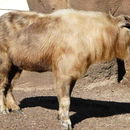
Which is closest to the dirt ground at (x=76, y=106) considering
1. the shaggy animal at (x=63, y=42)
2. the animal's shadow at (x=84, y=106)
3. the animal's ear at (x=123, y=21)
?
the animal's shadow at (x=84, y=106)

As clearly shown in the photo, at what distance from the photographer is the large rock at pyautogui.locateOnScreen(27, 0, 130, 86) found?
880 cm

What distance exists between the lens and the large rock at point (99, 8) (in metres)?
8.80

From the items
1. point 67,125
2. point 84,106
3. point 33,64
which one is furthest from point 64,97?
point 84,106

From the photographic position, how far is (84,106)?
7.90 metres

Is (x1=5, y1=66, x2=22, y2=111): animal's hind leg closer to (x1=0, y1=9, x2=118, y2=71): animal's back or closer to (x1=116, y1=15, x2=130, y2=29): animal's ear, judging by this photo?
(x1=0, y1=9, x2=118, y2=71): animal's back

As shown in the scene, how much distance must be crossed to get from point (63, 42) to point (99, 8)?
101 inches

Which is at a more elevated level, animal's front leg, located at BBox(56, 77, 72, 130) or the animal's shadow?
animal's front leg, located at BBox(56, 77, 72, 130)

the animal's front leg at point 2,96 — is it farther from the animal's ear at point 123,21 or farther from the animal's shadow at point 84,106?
the animal's ear at point 123,21

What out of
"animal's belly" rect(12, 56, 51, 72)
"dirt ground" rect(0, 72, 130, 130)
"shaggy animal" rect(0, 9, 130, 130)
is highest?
"shaggy animal" rect(0, 9, 130, 130)

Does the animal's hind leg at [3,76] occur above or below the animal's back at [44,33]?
below

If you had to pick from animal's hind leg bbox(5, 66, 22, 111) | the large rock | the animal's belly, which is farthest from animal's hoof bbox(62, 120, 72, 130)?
the large rock

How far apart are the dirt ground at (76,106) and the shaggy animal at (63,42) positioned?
0.45 metres

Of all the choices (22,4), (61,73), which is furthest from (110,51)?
(22,4)

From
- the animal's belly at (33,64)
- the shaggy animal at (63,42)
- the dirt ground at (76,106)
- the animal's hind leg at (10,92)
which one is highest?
the shaggy animal at (63,42)
